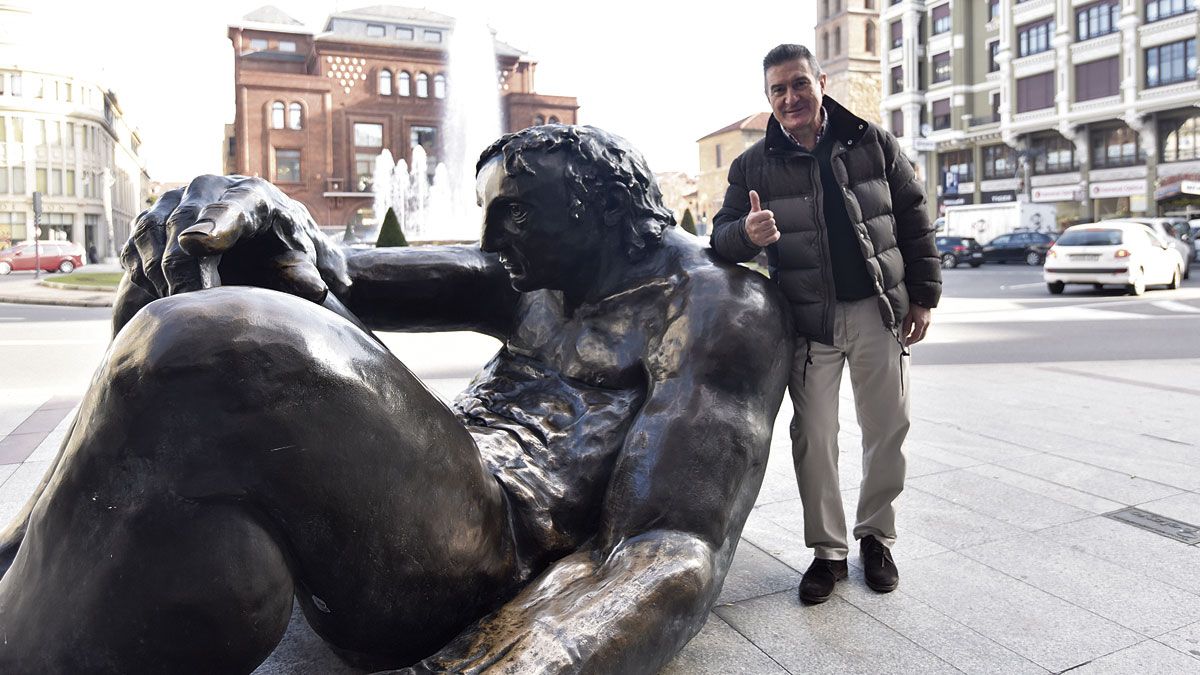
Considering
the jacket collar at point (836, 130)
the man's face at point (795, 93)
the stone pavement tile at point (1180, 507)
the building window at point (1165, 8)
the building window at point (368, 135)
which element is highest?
the building window at point (1165, 8)

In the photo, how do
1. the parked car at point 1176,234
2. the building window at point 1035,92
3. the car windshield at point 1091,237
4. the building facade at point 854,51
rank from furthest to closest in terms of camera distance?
1. the building facade at point 854,51
2. the building window at point 1035,92
3. the parked car at point 1176,234
4. the car windshield at point 1091,237

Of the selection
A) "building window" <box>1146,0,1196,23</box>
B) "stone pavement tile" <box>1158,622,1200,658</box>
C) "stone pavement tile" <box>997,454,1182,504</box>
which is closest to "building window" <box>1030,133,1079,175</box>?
"building window" <box>1146,0,1196,23</box>

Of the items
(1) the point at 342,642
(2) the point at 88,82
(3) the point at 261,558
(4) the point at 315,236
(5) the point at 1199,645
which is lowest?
(5) the point at 1199,645

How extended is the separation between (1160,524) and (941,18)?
47.3 metres

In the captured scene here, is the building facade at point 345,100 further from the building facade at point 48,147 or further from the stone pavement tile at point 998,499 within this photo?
the stone pavement tile at point 998,499

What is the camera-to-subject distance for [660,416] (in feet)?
5.86

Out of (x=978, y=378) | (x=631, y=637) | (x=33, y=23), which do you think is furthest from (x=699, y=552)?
(x=33, y=23)

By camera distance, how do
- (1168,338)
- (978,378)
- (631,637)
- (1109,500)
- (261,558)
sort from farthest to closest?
(1168,338) < (978,378) < (1109,500) < (631,637) < (261,558)

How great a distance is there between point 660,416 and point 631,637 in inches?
18.1

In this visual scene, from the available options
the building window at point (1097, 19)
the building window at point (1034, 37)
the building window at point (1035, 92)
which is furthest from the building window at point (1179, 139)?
the building window at point (1034, 37)

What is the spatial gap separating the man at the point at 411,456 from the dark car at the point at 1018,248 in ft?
101

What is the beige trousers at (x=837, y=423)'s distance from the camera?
2879 mm

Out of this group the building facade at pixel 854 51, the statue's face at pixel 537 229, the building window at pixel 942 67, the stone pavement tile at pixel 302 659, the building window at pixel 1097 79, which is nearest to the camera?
the statue's face at pixel 537 229

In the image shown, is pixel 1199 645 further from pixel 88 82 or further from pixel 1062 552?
pixel 88 82
